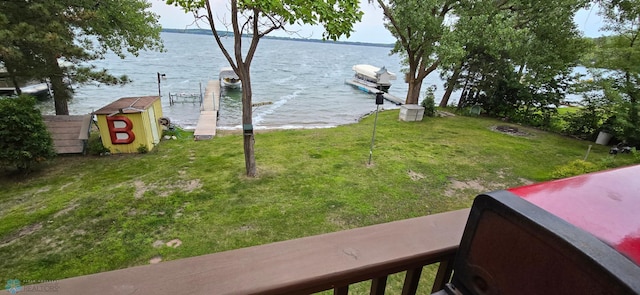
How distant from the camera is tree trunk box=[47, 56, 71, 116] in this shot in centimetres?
723

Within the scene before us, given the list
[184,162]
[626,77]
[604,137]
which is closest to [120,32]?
[184,162]

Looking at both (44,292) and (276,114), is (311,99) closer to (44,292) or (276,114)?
(276,114)

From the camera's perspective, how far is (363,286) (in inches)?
122

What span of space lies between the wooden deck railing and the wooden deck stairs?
8801mm

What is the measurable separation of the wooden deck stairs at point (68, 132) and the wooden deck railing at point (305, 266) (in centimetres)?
880

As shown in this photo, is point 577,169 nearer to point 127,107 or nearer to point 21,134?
point 127,107

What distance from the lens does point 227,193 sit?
17.3ft

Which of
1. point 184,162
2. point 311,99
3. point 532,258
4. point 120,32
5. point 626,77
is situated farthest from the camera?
point 311,99

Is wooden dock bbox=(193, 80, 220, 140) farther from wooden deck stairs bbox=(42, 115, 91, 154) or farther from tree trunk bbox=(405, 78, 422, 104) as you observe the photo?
tree trunk bbox=(405, 78, 422, 104)

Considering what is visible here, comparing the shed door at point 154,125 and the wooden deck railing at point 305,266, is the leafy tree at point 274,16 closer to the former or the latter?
the wooden deck railing at point 305,266

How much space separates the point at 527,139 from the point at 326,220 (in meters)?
8.83

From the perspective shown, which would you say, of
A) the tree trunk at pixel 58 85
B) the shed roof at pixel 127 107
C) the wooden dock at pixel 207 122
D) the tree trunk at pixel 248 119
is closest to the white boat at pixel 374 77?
the wooden dock at pixel 207 122

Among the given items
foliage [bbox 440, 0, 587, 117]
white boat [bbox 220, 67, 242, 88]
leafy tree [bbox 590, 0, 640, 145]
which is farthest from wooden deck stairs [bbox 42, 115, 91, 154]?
white boat [bbox 220, 67, 242, 88]

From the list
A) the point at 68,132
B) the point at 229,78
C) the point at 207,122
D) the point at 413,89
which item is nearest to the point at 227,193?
the point at 68,132
